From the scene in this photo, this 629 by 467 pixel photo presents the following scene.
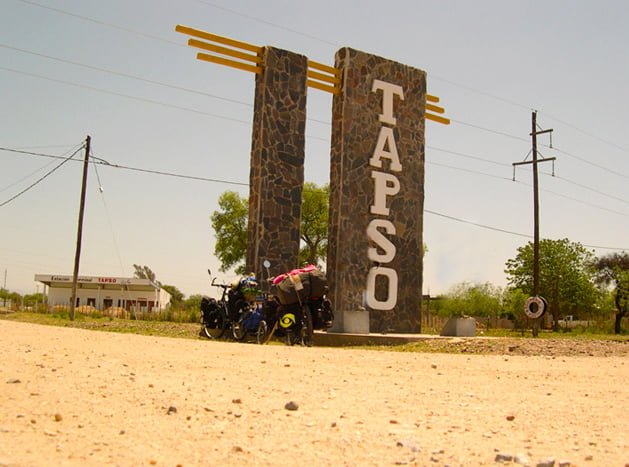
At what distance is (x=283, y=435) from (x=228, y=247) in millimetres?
51119

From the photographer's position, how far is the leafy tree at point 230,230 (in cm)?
5488

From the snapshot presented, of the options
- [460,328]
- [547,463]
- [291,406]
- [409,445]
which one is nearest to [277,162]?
[460,328]

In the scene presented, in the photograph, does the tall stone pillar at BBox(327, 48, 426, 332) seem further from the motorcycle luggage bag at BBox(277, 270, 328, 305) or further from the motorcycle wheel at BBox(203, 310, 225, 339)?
the motorcycle luggage bag at BBox(277, 270, 328, 305)

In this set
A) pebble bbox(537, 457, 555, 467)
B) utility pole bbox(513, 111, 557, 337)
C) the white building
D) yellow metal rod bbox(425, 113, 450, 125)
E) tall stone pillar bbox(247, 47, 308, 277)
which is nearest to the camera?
pebble bbox(537, 457, 555, 467)

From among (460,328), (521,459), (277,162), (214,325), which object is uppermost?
(277,162)

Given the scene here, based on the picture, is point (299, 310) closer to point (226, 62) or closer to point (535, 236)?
point (226, 62)

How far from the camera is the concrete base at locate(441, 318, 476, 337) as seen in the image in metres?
19.5

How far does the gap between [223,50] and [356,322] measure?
8283mm

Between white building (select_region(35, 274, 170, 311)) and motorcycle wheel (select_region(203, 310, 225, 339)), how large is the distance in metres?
33.8

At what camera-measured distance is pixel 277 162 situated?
766 inches

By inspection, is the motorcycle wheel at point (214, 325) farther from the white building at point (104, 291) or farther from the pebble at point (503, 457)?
the white building at point (104, 291)

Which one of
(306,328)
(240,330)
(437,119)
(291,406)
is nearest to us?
(291,406)

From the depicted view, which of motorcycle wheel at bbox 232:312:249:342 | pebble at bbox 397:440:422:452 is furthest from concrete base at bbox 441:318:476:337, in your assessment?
pebble at bbox 397:440:422:452

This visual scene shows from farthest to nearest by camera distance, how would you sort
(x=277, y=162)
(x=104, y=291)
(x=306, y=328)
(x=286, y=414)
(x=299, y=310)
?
(x=104, y=291) < (x=277, y=162) < (x=299, y=310) < (x=306, y=328) < (x=286, y=414)
